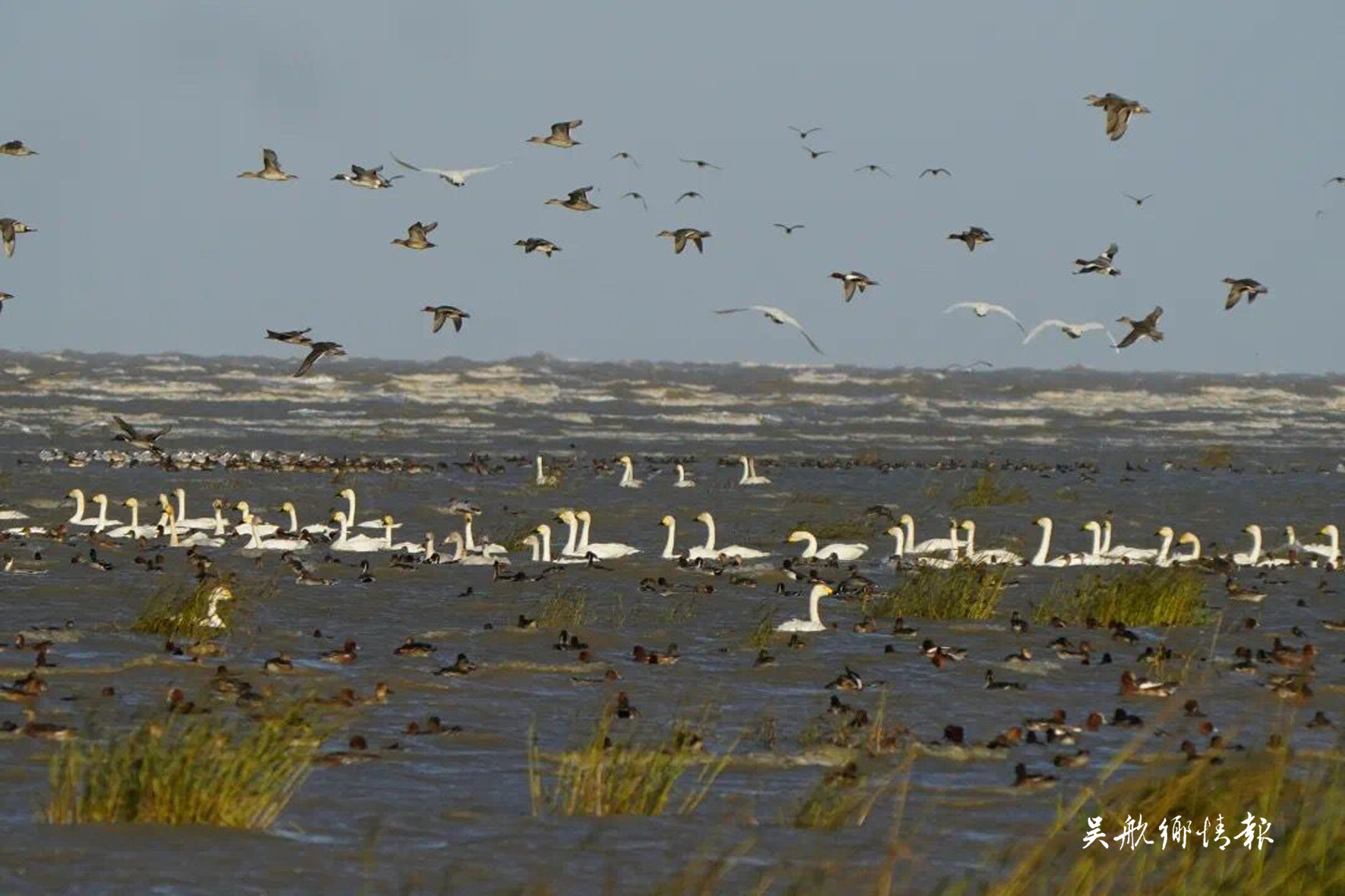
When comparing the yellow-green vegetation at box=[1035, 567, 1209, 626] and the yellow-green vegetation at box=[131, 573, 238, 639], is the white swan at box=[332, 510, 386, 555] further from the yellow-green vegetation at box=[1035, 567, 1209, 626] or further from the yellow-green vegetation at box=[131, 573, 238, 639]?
the yellow-green vegetation at box=[1035, 567, 1209, 626]

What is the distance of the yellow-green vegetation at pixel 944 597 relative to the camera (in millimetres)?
22406

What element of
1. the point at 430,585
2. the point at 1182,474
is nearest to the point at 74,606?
the point at 430,585

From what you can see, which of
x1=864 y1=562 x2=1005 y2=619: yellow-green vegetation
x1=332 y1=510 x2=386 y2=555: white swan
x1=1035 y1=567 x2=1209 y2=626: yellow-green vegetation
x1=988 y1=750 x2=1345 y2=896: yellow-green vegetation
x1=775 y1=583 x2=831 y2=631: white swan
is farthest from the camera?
x1=332 y1=510 x2=386 y2=555: white swan

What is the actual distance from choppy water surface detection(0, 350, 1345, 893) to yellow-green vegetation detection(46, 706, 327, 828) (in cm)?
14

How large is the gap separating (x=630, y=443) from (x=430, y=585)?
4074 centimetres

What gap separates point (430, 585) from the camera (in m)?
25.1

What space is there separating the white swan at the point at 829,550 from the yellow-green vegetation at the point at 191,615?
10.2 meters

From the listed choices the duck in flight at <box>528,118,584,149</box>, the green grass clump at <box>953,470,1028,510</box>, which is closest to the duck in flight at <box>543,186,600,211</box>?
the duck in flight at <box>528,118,584,149</box>

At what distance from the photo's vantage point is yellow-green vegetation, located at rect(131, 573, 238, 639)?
19672 mm

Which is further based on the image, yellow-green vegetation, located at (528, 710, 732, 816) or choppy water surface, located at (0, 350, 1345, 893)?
yellow-green vegetation, located at (528, 710, 732, 816)

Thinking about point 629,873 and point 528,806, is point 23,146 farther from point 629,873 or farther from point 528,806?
point 629,873

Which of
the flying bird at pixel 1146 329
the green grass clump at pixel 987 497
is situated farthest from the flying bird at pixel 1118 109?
the green grass clump at pixel 987 497

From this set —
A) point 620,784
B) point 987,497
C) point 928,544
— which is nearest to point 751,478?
point 987,497

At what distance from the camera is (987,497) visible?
39.6m
